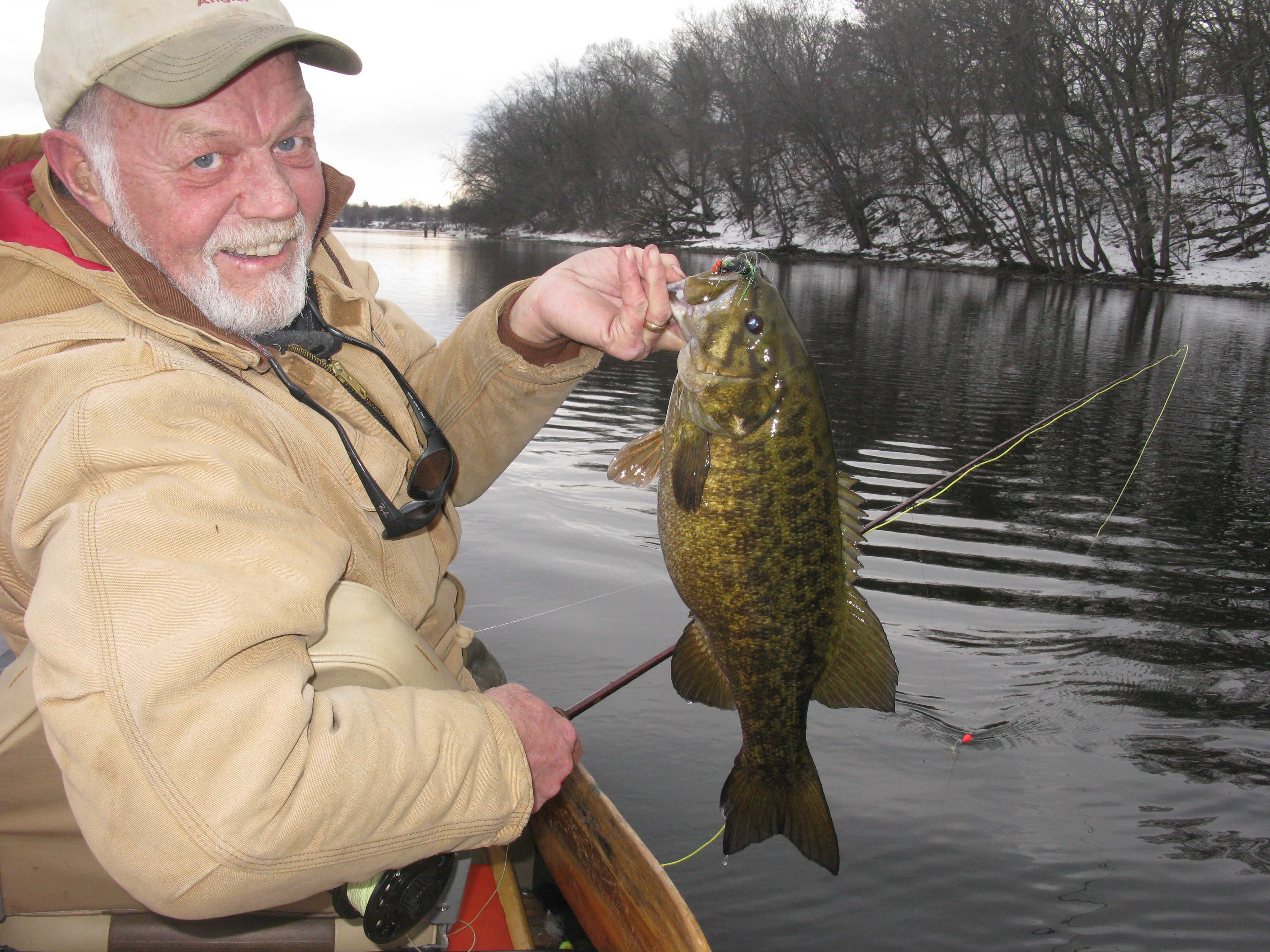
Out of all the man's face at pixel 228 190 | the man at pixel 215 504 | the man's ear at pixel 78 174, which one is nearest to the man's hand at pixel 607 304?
the man at pixel 215 504

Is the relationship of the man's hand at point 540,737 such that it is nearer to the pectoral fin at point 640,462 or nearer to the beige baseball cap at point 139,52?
the pectoral fin at point 640,462

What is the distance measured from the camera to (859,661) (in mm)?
2338

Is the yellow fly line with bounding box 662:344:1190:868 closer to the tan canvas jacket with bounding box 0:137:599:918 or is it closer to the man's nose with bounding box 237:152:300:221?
the tan canvas jacket with bounding box 0:137:599:918

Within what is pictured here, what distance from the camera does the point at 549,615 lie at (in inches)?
207

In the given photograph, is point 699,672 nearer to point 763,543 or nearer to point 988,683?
point 763,543

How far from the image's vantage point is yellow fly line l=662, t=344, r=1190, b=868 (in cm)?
355

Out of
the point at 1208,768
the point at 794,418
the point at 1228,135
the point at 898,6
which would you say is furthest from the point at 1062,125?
the point at 794,418

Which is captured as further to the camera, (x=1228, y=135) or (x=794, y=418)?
(x=1228, y=135)

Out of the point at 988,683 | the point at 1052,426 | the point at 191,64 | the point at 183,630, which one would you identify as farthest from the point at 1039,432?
the point at 183,630

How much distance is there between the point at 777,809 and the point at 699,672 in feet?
1.33

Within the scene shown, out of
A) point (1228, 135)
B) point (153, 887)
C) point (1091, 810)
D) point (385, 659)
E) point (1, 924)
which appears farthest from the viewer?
point (1228, 135)

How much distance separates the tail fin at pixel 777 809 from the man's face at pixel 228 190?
1.69m

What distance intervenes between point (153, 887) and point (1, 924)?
96 centimetres

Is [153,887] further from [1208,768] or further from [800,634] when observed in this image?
[1208,768]
